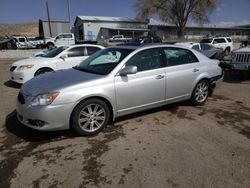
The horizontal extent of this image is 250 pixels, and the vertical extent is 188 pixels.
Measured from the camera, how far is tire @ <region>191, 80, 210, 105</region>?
528 centimetres

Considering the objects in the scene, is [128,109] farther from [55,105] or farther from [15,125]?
[15,125]

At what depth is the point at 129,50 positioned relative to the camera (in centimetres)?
446

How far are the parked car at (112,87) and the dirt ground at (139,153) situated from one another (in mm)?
345

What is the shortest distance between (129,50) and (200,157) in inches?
93.5

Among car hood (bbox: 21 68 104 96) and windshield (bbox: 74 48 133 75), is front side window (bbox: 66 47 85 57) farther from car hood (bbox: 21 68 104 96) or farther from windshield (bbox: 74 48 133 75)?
car hood (bbox: 21 68 104 96)

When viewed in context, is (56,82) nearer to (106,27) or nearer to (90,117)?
(90,117)

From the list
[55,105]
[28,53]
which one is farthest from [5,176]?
[28,53]

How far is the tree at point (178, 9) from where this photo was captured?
37622 mm

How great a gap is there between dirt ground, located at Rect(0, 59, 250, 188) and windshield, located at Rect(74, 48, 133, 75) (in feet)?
3.67

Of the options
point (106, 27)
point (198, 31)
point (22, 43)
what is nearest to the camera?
point (22, 43)

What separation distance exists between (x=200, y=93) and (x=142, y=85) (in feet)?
6.07

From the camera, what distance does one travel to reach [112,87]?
13.0 ft

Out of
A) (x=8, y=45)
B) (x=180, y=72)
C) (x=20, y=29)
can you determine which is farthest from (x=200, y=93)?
(x=20, y=29)

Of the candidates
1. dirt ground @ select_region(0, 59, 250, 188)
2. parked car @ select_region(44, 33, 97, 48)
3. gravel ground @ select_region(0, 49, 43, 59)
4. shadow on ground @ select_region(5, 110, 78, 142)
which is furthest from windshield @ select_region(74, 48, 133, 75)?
parked car @ select_region(44, 33, 97, 48)
